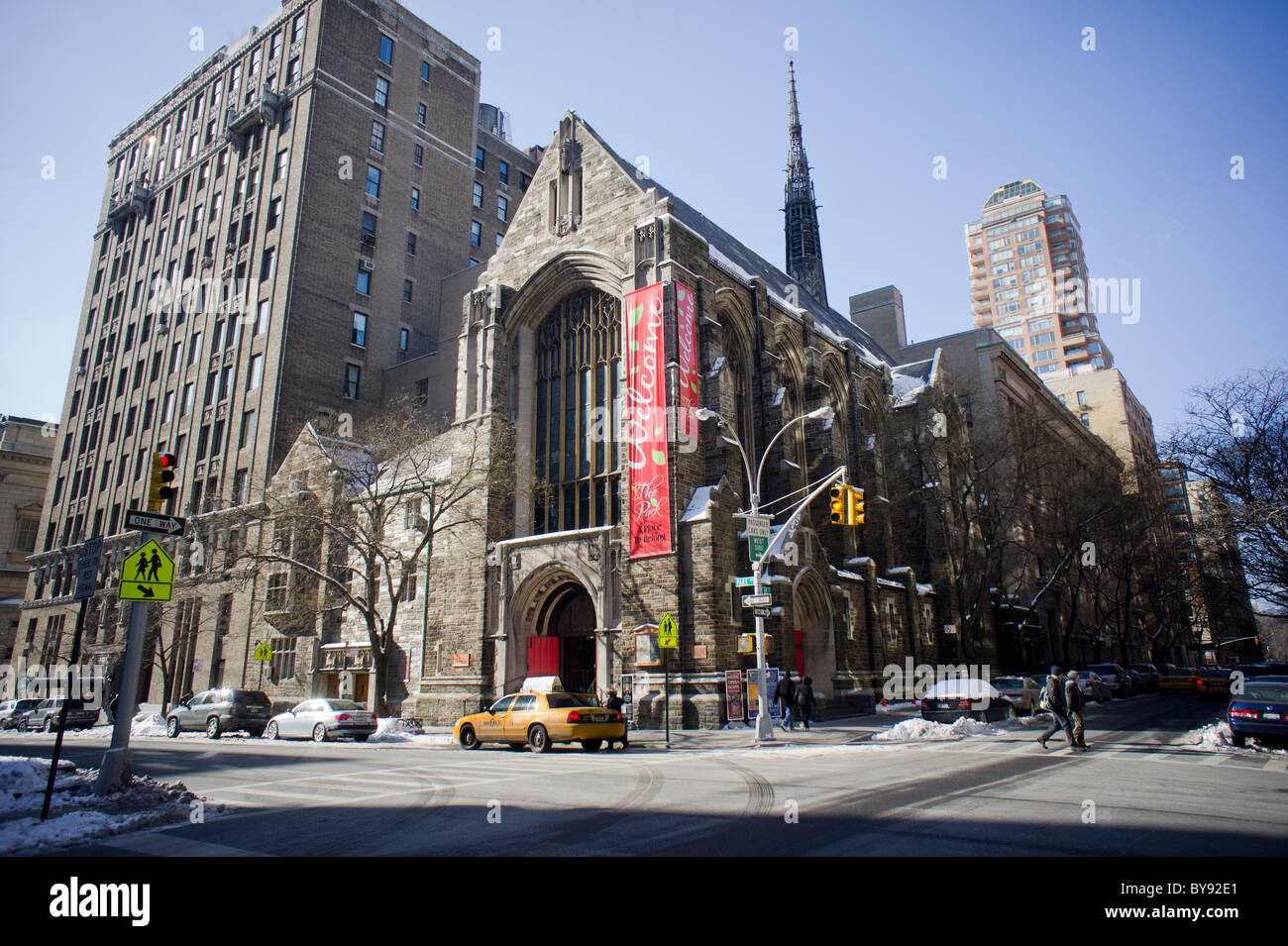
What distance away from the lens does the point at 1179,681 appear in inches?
1767

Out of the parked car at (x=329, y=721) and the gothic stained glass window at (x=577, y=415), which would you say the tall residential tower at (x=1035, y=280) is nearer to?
the gothic stained glass window at (x=577, y=415)

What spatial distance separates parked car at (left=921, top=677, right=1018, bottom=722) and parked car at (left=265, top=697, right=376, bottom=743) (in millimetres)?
16724

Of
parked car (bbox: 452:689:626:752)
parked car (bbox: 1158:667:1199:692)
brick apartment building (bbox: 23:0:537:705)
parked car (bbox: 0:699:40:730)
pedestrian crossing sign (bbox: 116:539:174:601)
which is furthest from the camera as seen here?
brick apartment building (bbox: 23:0:537:705)

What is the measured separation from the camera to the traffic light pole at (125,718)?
34.0 ft

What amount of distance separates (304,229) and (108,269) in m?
28.4

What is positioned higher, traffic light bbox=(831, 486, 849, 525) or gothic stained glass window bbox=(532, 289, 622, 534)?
gothic stained glass window bbox=(532, 289, 622, 534)

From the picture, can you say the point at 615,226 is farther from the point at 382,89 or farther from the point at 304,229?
the point at 382,89

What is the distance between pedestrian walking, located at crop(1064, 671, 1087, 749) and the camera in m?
16.1

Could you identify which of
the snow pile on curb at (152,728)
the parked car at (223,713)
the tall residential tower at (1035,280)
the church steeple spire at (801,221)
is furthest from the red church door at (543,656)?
the tall residential tower at (1035,280)

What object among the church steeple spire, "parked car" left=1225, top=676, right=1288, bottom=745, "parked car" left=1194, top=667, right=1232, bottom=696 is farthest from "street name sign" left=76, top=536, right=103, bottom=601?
the church steeple spire

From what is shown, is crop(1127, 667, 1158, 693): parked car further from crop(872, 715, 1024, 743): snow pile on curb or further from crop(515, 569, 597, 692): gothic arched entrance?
crop(515, 569, 597, 692): gothic arched entrance

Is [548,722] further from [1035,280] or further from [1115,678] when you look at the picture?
[1035,280]

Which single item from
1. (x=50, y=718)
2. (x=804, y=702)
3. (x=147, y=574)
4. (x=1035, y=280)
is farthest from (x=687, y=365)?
(x=1035, y=280)

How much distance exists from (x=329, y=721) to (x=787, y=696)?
13436 mm
